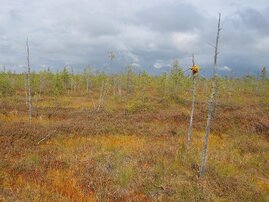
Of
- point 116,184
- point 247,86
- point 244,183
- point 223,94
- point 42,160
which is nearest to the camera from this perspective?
point 116,184

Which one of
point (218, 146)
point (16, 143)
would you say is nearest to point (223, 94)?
point (218, 146)

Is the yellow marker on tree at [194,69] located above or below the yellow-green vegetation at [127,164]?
above

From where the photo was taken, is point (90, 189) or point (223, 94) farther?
point (223, 94)

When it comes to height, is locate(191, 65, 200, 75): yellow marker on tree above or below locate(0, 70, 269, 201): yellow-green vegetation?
above

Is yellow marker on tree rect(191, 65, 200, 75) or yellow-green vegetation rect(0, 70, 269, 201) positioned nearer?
yellow-green vegetation rect(0, 70, 269, 201)

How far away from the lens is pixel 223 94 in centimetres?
7269

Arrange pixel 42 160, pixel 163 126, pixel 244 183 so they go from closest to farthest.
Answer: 1. pixel 244 183
2. pixel 42 160
3. pixel 163 126

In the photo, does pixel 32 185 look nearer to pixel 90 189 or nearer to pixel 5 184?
pixel 5 184

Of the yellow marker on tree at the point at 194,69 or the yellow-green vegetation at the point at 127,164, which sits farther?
the yellow marker on tree at the point at 194,69

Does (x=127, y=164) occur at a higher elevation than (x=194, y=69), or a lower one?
lower

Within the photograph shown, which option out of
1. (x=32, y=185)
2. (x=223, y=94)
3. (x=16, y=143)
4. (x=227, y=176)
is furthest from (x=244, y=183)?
(x=223, y=94)

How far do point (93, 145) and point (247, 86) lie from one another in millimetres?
86328

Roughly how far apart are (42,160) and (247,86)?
90680mm

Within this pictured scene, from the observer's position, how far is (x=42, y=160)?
50.9 ft
